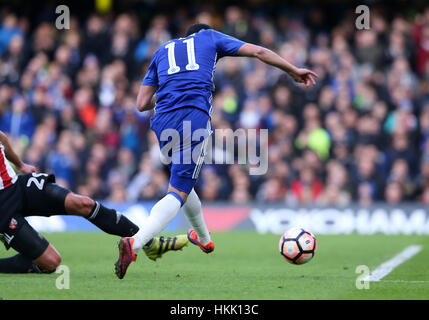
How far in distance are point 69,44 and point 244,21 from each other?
162 inches

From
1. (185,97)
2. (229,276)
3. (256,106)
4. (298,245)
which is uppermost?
(256,106)

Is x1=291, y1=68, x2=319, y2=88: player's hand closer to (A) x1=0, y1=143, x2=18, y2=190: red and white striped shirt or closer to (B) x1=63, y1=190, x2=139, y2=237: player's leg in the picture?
(B) x1=63, y1=190, x2=139, y2=237: player's leg

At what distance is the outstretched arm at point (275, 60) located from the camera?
6.94m

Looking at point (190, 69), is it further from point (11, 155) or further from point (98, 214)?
point (11, 155)

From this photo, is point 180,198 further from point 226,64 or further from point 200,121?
point 226,64

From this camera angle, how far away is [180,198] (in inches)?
276

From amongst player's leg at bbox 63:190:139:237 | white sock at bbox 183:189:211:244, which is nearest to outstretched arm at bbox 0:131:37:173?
player's leg at bbox 63:190:139:237

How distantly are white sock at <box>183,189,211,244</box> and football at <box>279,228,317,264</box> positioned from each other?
801mm

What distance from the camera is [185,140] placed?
708 cm

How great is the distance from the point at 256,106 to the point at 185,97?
8.84m

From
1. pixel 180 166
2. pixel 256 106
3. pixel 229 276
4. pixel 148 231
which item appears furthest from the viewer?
pixel 256 106

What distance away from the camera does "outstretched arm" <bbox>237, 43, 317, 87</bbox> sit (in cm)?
694

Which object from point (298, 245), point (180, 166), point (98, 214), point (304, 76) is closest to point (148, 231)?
point (180, 166)

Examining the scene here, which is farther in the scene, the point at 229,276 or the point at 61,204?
the point at 229,276
